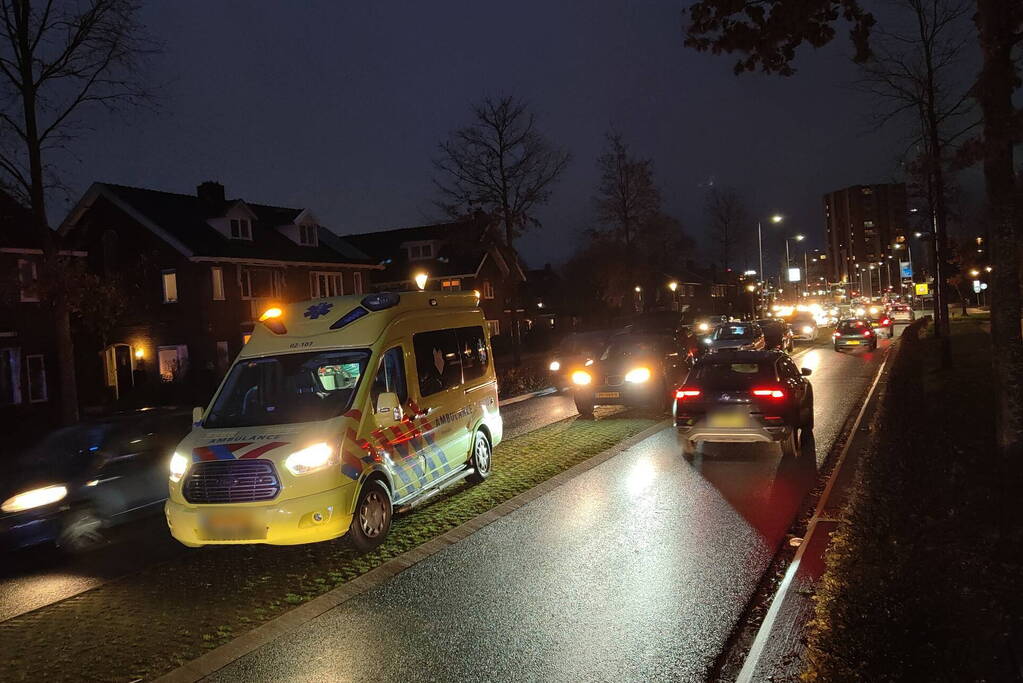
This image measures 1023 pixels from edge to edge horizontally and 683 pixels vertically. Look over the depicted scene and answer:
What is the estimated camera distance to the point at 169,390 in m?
27.8

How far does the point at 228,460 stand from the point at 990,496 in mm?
6685

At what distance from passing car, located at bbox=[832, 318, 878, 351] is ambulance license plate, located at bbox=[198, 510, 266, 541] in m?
30.9

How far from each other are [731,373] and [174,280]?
27584 mm

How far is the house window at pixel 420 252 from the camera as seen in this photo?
51281mm

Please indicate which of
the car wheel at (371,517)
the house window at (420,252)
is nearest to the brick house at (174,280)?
the house window at (420,252)

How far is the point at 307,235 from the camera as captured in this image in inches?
1519

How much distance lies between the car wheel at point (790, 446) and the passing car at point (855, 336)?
23900mm

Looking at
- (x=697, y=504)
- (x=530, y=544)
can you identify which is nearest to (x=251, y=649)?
(x=530, y=544)

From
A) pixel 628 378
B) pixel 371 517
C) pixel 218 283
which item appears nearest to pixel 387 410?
pixel 371 517

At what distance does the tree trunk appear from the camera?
25.2 feet

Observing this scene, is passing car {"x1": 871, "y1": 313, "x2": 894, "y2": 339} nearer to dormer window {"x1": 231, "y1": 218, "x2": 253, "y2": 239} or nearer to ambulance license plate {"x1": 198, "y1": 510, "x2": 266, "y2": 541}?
dormer window {"x1": 231, "y1": 218, "x2": 253, "y2": 239}

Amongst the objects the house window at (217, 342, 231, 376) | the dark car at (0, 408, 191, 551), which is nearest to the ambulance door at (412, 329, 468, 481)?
the dark car at (0, 408, 191, 551)

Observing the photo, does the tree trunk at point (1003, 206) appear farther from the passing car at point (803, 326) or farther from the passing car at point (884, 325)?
the passing car at point (884, 325)

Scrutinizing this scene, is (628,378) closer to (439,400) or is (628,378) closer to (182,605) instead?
(439,400)
